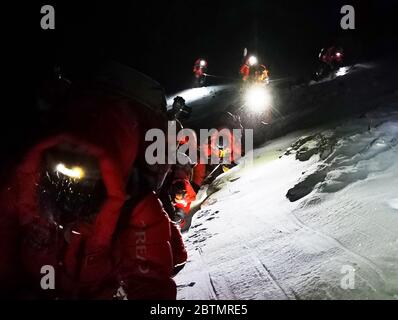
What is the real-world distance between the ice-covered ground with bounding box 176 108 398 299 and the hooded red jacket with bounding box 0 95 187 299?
2.61ft

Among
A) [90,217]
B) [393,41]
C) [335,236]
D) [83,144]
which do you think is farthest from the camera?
[393,41]

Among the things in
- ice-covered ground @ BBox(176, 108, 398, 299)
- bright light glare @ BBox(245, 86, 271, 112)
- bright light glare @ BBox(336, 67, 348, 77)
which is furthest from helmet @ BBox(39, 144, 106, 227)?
bright light glare @ BBox(336, 67, 348, 77)

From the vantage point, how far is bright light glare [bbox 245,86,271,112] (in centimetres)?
1078

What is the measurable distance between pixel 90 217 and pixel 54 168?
41 cm

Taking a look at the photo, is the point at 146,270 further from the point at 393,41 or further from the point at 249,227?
the point at 393,41

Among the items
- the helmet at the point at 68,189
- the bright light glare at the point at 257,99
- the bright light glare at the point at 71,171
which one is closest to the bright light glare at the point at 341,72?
the bright light glare at the point at 257,99

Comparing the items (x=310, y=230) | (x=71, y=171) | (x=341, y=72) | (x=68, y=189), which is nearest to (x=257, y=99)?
(x=341, y=72)

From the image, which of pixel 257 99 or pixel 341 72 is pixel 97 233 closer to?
pixel 257 99

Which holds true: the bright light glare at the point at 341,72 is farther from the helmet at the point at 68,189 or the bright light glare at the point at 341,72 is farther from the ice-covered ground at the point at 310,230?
the helmet at the point at 68,189

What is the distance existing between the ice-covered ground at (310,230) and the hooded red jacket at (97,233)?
80 centimetres

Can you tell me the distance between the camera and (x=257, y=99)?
11664 millimetres

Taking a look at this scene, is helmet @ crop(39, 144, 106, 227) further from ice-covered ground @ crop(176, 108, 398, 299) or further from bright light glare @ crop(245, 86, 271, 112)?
bright light glare @ crop(245, 86, 271, 112)

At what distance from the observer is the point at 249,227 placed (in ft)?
12.8
